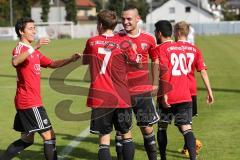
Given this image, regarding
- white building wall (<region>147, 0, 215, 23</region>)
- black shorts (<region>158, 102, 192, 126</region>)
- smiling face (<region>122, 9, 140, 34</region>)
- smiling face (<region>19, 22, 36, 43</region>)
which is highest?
white building wall (<region>147, 0, 215, 23</region>)

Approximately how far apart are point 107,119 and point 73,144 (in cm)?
276

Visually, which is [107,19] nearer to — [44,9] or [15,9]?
[15,9]

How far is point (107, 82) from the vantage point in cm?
613

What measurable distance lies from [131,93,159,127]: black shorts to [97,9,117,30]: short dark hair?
126cm

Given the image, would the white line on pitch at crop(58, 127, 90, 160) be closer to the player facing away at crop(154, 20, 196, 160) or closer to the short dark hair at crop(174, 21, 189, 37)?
the player facing away at crop(154, 20, 196, 160)

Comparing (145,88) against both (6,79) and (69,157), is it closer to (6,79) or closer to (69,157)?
(69,157)

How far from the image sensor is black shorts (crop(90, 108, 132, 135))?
6.20m

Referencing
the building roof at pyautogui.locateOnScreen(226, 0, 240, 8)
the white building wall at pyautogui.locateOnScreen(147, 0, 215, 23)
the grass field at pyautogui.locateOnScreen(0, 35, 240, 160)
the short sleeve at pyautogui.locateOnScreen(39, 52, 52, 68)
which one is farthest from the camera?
the white building wall at pyautogui.locateOnScreen(147, 0, 215, 23)

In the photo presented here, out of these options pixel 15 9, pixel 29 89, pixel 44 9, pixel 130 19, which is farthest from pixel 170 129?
pixel 44 9

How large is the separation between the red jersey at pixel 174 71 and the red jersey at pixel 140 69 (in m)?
0.13

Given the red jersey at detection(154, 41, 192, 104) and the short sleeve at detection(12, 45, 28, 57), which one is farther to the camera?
the red jersey at detection(154, 41, 192, 104)

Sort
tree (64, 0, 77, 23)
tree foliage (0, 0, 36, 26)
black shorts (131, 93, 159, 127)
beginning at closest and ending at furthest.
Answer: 1. black shorts (131, 93, 159, 127)
2. tree foliage (0, 0, 36, 26)
3. tree (64, 0, 77, 23)

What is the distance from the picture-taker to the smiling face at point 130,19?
21.8 ft

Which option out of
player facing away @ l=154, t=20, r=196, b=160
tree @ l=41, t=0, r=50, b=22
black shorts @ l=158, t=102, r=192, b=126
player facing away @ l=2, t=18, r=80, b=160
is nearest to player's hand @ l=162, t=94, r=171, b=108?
player facing away @ l=154, t=20, r=196, b=160
